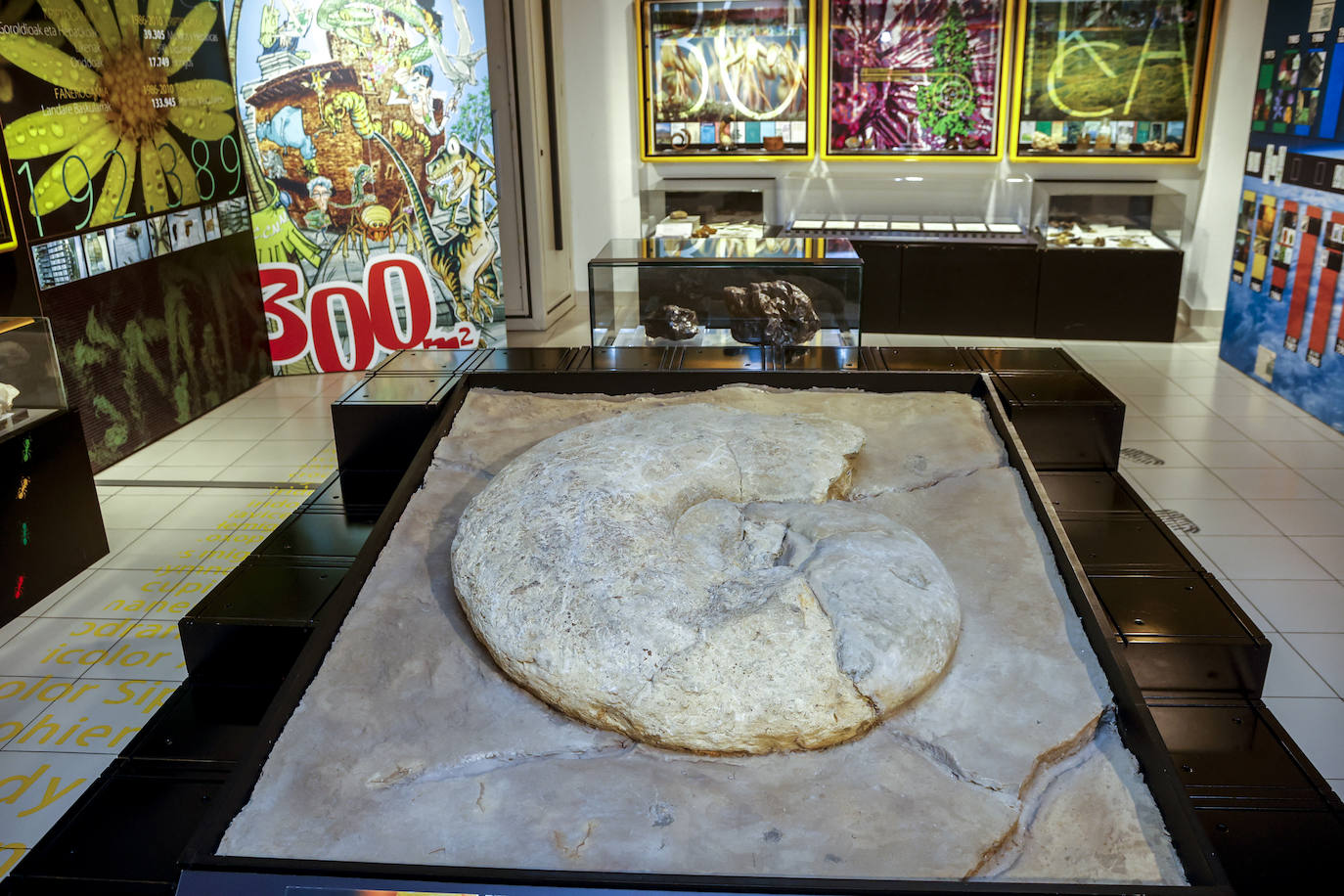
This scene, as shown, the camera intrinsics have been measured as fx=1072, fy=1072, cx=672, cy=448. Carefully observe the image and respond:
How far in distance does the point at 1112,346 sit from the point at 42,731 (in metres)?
6.91

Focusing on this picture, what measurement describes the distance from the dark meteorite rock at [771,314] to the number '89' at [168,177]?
10.6ft

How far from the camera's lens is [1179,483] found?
5.08 m

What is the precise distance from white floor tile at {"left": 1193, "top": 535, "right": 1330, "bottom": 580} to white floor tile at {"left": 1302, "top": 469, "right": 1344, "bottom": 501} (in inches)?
29.6

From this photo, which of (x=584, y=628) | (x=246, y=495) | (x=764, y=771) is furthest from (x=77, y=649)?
(x=764, y=771)

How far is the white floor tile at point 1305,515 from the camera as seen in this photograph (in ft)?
15.0

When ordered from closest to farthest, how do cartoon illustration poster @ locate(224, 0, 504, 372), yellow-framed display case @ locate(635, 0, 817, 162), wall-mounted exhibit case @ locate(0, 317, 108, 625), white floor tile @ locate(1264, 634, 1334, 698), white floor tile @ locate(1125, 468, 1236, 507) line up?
1. white floor tile @ locate(1264, 634, 1334, 698)
2. wall-mounted exhibit case @ locate(0, 317, 108, 625)
3. white floor tile @ locate(1125, 468, 1236, 507)
4. cartoon illustration poster @ locate(224, 0, 504, 372)
5. yellow-framed display case @ locate(635, 0, 817, 162)

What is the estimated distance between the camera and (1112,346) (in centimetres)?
768

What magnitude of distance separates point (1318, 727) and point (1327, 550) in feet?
4.80

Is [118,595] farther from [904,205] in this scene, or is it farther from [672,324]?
[904,205]

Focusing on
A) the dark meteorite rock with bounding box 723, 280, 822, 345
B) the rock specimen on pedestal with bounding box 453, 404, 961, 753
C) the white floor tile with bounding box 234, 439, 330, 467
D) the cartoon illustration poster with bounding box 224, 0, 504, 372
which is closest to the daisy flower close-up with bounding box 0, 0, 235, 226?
the cartoon illustration poster with bounding box 224, 0, 504, 372

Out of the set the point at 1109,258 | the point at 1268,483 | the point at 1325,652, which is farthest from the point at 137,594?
the point at 1109,258

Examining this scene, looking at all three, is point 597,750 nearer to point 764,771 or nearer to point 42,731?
point 764,771

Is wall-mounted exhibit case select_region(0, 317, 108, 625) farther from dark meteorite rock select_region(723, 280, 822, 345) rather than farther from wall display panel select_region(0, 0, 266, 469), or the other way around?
dark meteorite rock select_region(723, 280, 822, 345)

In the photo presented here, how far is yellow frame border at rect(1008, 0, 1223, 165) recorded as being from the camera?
7.53 metres
